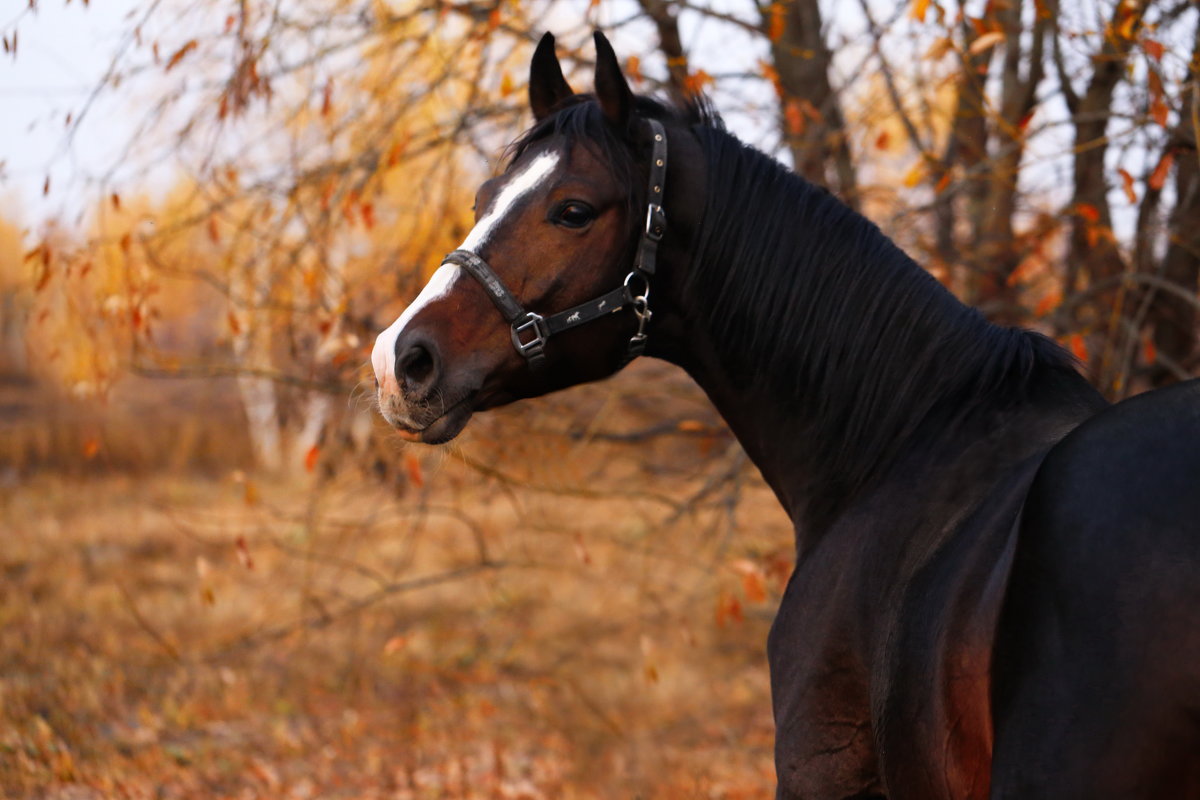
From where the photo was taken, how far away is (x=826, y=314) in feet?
7.91

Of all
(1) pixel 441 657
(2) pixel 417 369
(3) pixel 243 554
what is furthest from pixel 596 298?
(1) pixel 441 657

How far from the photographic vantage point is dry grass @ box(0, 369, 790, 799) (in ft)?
17.9

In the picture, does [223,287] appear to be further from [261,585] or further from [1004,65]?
[261,585]

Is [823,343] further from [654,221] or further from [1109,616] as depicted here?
[1109,616]

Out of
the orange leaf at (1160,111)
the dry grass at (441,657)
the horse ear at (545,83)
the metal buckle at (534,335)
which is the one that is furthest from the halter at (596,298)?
the orange leaf at (1160,111)

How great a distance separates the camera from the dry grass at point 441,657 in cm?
545

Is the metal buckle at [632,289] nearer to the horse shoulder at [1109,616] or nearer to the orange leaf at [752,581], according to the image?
the horse shoulder at [1109,616]

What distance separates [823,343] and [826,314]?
0.07 m

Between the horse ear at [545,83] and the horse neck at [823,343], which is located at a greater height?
→ the horse ear at [545,83]

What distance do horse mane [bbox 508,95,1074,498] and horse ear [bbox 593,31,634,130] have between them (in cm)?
3

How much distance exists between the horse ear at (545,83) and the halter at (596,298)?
35 centimetres

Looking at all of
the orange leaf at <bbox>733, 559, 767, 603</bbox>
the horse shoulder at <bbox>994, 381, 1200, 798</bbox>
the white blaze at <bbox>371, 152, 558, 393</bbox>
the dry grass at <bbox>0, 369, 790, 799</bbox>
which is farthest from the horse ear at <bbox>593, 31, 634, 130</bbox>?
the orange leaf at <bbox>733, 559, 767, 603</bbox>

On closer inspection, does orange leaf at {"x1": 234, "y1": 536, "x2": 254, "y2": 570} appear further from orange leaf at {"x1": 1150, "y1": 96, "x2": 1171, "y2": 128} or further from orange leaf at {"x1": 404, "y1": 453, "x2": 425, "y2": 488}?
orange leaf at {"x1": 1150, "y1": 96, "x2": 1171, "y2": 128}

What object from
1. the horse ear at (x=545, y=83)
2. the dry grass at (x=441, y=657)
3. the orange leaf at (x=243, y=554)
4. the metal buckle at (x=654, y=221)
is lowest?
the dry grass at (x=441, y=657)
